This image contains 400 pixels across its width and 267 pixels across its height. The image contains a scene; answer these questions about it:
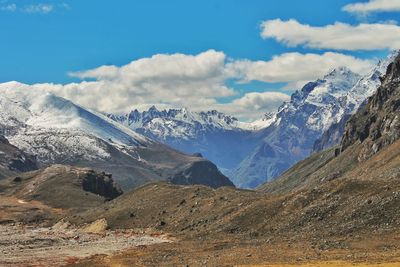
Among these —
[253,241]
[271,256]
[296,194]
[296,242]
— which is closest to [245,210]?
[296,194]

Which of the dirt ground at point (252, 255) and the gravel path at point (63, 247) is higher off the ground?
the gravel path at point (63, 247)

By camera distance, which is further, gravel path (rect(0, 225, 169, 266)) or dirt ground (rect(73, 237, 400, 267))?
gravel path (rect(0, 225, 169, 266))

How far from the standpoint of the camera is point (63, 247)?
384 feet

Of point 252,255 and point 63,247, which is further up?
point 63,247

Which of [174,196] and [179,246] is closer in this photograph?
[179,246]

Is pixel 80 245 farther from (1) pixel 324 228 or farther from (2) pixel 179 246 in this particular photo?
(1) pixel 324 228

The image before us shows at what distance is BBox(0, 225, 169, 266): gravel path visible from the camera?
94062mm

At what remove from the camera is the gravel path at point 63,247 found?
309 feet

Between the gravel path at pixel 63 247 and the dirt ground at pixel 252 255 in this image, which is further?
the gravel path at pixel 63 247

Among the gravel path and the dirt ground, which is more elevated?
the gravel path

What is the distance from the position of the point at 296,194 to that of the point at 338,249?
39.3 meters

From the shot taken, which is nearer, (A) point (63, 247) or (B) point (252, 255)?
(B) point (252, 255)

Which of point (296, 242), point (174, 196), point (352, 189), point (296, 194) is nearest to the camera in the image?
point (296, 242)

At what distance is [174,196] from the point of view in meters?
169
